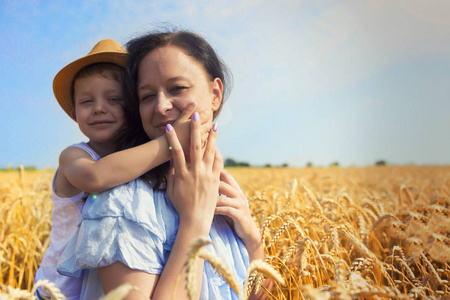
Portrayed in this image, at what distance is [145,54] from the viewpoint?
1.46 metres

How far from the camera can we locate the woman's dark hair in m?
1.48

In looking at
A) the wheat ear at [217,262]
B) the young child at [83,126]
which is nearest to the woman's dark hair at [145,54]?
the young child at [83,126]

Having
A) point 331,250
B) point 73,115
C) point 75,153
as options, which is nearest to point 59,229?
point 75,153

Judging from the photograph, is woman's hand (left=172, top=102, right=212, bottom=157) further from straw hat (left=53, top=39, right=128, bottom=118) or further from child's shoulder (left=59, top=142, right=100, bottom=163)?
straw hat (left=53, top=39, right=128, bottom=118)

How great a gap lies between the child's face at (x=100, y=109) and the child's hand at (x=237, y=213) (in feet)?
2.11

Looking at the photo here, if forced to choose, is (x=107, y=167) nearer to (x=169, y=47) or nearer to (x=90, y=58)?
(x=169, y=47)

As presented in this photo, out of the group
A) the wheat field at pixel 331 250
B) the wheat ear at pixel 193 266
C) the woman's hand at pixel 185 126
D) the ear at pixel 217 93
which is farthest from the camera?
the ear at pixel 217 93

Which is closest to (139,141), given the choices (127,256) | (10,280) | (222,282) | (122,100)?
(122,100)

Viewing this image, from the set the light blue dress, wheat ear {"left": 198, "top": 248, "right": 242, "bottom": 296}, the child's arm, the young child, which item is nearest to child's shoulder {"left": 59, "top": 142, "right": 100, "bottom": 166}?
the young child

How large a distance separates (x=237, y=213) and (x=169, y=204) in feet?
0.90

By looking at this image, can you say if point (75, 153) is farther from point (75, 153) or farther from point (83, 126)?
point (83, 126)

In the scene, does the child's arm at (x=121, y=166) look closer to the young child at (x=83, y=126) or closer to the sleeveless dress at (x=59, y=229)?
the young child at (x=83, y=126)

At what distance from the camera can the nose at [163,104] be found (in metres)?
1.31

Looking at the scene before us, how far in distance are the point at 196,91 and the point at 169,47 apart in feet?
0.73
